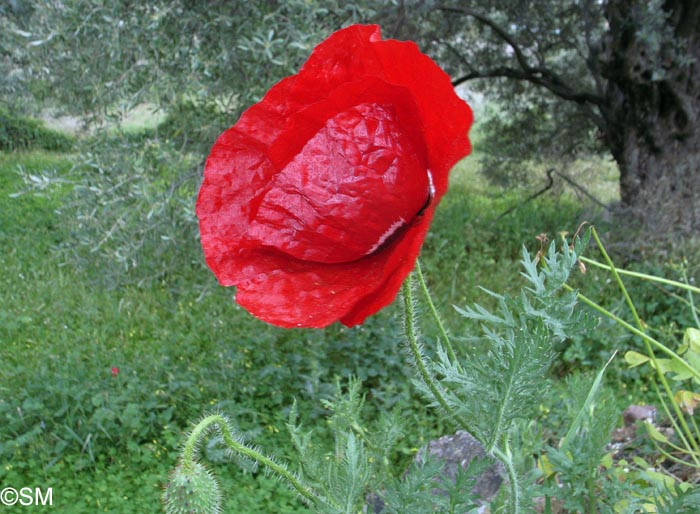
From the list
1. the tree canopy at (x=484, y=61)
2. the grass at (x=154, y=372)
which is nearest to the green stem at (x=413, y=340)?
the grass at (x=154, y=372)

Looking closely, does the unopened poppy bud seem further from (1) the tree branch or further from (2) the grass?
(1) the tree branch

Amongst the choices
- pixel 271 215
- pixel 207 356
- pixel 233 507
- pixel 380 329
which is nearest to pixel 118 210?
pixel 207 356

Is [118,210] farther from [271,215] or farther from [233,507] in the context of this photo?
[271,215]

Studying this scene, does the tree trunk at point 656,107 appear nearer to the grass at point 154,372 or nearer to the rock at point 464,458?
the grass at point 154,372

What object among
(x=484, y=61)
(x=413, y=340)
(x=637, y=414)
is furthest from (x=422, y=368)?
(x=484, y=61)

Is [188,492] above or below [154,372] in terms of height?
below

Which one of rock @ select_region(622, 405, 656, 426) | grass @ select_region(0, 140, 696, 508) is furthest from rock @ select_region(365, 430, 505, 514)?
rock @ select_region(622, 405, 656, 426)
